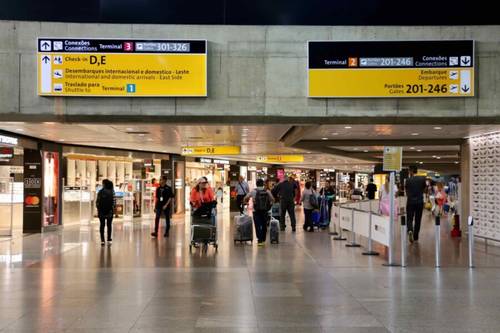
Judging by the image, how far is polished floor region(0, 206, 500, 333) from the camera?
6.64 meters

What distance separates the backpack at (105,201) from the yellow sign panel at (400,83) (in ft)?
21.0

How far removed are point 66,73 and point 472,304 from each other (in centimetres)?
881

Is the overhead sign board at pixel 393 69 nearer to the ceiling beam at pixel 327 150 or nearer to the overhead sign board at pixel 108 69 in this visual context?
the overhead sign board at pixel 108 69

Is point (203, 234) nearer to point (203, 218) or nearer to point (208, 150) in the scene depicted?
point (203, 218)

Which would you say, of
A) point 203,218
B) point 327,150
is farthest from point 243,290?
point 327,150

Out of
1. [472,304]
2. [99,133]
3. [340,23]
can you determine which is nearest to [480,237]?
[340,23]

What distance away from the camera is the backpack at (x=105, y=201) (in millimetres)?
15383

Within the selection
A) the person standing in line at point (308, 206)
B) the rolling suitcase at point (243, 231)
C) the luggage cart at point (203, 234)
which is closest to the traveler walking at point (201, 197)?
the luggage cart at point (203, 234)

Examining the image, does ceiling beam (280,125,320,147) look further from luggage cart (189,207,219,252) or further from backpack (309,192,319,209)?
luggage cart (189,207,219,252)

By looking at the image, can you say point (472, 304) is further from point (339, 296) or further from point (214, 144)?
point (214, 144)

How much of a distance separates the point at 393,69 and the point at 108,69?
19.4ft

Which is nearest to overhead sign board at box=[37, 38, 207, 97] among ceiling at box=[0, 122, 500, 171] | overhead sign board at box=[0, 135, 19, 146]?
ceiling at box=[0, 122, 500, 171]

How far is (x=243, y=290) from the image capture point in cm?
859

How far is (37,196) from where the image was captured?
1889cm
